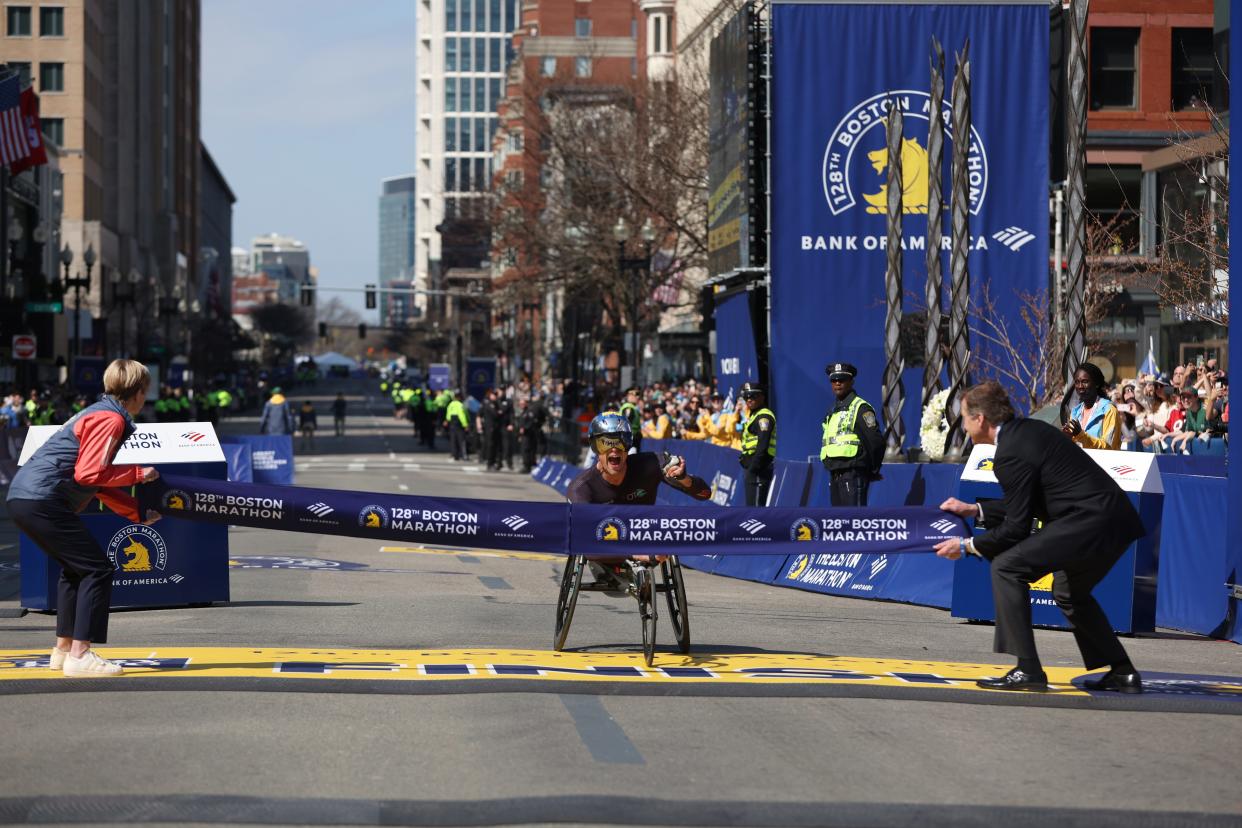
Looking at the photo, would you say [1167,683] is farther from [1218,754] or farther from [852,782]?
[852,782]

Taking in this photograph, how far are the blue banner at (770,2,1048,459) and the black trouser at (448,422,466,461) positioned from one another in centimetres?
2131

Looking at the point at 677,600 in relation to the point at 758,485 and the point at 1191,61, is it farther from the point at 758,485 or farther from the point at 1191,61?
the point at 1191,61

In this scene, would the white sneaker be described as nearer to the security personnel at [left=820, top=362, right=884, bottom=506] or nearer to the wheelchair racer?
the wheelchair racer

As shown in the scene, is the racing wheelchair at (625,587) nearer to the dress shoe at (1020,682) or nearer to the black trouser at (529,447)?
the dress shoe at (1020,682)

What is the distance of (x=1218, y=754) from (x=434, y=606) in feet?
24.1

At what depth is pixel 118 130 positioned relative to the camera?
365 ft

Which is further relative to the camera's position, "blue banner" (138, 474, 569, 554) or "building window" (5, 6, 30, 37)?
"building window" (5, 6, 30, 37)

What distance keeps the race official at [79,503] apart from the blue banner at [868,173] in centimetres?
2120

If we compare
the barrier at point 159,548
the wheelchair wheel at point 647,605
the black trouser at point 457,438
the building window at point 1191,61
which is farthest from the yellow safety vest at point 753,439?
the black trouser at point 457,438

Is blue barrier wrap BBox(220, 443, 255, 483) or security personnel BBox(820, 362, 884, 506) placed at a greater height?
security personnel BBox(820, 362, 884, 506)

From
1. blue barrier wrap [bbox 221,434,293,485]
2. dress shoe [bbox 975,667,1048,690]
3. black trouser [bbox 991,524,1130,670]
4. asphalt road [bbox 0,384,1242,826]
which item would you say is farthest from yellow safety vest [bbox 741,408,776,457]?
blue barrier wrap [bbox 221,434,293,485]

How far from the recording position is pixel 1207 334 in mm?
42406

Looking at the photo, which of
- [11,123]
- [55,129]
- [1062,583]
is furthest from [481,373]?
[1062,583]

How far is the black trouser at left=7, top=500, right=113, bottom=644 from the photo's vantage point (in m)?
9.88
